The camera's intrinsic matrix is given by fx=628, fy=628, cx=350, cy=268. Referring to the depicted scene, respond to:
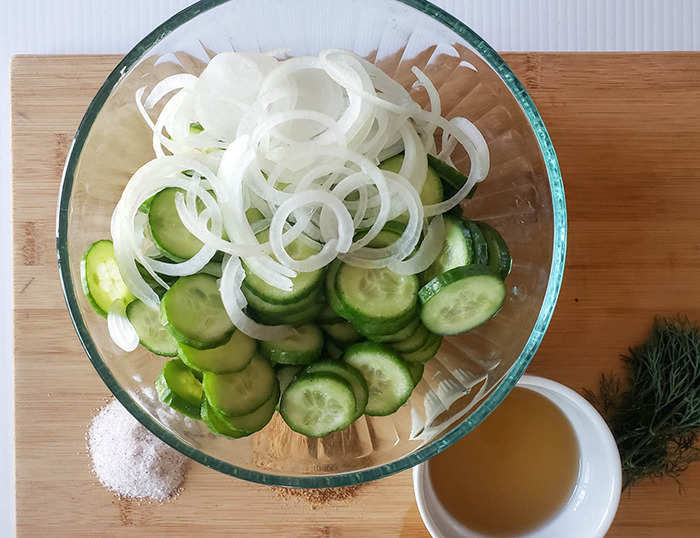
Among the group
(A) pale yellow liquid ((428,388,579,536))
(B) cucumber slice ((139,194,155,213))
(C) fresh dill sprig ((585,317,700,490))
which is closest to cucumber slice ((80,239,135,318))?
(B) cucumber slice ((139,194,155,213))

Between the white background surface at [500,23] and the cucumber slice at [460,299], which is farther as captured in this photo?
the white background surface at [500,23]

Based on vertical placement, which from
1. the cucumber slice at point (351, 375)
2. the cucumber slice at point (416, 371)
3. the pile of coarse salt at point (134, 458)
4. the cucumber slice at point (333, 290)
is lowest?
the pile of coarse salt at point (134, 458)

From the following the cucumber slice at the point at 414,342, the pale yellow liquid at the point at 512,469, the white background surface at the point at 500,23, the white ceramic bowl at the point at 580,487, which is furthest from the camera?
the white background surface at the point at 500,23

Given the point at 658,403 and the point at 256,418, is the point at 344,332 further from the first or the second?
the point at 658,403

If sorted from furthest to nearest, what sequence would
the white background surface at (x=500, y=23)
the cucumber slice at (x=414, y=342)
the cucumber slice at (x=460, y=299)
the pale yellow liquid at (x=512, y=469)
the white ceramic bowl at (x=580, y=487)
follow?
the white background surface at (x=500, y=23), the pale yellow liquid at (x=512, y=469), the white ceramic bowl at (x=580, y=487), the cucumber slice at (x=414, y=342), the cucumber slice at (x=460, y=299)

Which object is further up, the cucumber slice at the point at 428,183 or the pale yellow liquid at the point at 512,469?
the cucumber slice at the point at 428,183

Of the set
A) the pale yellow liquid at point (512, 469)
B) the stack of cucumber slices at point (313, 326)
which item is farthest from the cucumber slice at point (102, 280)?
the pale yellow liquid at point (512, 469)

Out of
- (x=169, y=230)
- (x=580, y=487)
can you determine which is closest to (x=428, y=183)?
(x=169, y=230)

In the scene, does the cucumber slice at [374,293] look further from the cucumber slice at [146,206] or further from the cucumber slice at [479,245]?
the cucumber slice at [146,206]
